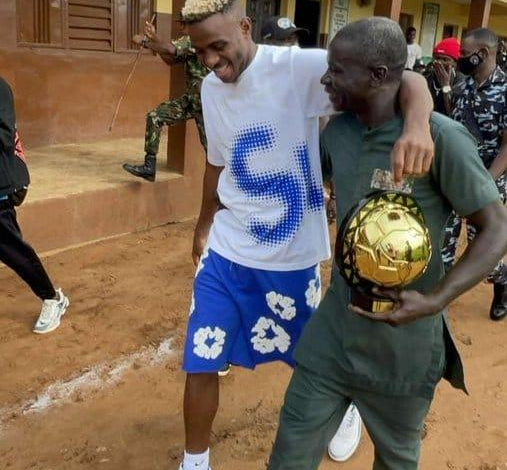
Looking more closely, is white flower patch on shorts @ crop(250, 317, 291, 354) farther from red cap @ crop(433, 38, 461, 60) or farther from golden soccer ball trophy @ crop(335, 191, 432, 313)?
red cap @ crop(433, 38, 461, 60)

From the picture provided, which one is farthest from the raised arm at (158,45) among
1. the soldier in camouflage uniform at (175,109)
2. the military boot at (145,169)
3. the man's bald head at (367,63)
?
the man's bald head at (367,63)

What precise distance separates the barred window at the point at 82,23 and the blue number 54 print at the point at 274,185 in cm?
501

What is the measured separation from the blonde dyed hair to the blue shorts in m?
0.82

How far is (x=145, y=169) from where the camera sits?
5930mm

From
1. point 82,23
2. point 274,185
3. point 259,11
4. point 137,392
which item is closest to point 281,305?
point 274,185

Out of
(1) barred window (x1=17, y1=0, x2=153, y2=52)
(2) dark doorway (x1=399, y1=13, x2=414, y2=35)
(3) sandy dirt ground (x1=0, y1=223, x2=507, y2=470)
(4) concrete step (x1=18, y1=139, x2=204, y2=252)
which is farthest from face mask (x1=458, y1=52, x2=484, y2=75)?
(2) dark doorway (x1=399, y1=13, x2=414, y2=35)

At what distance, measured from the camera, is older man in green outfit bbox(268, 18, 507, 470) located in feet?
5.62

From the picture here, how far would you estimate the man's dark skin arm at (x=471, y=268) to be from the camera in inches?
65.6

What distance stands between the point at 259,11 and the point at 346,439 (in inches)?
325

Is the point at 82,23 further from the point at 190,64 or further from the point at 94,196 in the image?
the point at 94,196

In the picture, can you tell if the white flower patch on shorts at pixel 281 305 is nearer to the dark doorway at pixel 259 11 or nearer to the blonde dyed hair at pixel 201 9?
the blonde dyed hair at pixel 201 9

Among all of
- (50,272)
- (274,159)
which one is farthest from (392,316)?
(50,272)

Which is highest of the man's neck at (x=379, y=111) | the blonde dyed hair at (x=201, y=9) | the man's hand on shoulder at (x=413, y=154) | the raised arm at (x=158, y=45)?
the blonde dyed hair at (x=201, y=9)

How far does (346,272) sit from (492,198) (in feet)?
1.35
